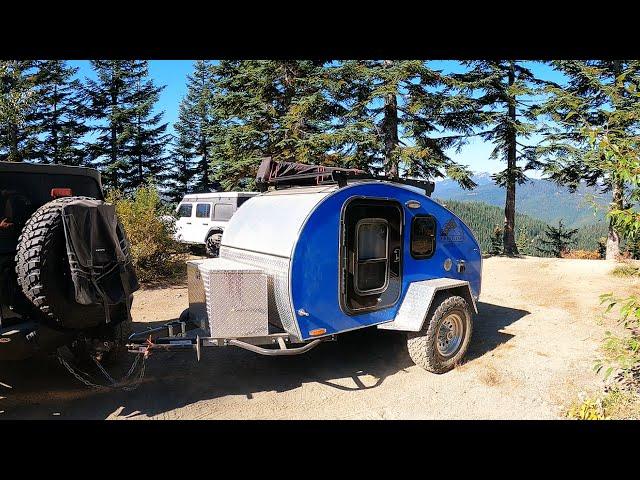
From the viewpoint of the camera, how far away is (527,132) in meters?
17.7

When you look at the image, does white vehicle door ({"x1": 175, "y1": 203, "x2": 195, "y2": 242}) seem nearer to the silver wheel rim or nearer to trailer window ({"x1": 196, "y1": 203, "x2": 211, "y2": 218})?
trailer window ({"x1": 196, "y1": 203, "x2": 211, "y2": 218})

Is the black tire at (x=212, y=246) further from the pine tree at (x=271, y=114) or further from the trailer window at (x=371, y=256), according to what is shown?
the trailer window at (x=371, y=256)

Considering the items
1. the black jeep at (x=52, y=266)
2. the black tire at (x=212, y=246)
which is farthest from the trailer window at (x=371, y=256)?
the black tire at (x=212, y=246)

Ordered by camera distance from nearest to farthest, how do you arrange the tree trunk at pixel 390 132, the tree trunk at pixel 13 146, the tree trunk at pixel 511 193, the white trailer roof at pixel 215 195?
1. the white trailer roof at pixel 215 195
2. the tree trunk at pixel 390 132
3. the tree trunk at pixel 511 193
4. the tree trunk at pixel 13 146

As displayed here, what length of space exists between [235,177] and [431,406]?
18420 millimetres

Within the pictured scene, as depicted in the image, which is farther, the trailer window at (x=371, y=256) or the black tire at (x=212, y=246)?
the black tire at (x=212, y=246)

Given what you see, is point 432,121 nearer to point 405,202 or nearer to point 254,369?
point 405,202

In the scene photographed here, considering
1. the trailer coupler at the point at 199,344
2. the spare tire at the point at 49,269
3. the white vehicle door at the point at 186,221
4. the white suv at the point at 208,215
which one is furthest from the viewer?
the white vehicle door at the point at 186,221

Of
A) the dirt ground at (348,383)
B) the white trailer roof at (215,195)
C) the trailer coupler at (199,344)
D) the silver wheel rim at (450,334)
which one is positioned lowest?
the dirt ground at (348,383)

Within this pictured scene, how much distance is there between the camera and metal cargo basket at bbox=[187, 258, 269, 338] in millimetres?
4355

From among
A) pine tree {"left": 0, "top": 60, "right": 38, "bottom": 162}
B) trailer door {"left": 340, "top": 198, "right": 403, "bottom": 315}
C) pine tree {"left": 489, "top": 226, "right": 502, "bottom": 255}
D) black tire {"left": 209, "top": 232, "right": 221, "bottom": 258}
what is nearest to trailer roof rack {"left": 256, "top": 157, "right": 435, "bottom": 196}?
trailer door {"left": 340, "top": 198, "right": 403, "bottom": 315}

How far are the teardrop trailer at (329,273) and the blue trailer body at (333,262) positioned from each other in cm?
1

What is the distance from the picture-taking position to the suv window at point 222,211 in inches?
Result: 578
